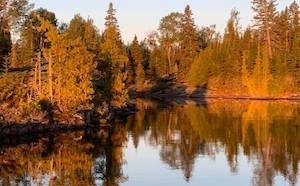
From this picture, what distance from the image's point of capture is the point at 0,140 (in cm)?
3697

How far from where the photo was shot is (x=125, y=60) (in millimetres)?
60844

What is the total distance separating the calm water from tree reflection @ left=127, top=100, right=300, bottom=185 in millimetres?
58

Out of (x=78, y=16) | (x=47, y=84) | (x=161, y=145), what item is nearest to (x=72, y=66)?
(x=47, y=84)

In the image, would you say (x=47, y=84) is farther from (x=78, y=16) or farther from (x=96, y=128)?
(x=78, y=16)

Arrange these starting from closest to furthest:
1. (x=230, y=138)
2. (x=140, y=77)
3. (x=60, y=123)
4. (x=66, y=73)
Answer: (x=230, y=138) → (x=60, y=123) → (x=66, y=73) → (x=140, y=77)

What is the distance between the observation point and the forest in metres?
46.9

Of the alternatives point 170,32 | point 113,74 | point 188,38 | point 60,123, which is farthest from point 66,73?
point 170,32

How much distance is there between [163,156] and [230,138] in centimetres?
986

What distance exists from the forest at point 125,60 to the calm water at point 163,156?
7079 mm

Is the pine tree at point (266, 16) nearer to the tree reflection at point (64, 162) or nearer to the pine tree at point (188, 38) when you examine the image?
the pine tree at point (188, 38)

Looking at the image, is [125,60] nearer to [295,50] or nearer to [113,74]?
[113,74]

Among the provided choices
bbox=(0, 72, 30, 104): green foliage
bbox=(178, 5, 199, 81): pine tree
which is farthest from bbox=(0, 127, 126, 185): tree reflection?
bbox=(178, 5, 199, 81): pine tree

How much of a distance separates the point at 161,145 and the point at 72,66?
1657 centimetres

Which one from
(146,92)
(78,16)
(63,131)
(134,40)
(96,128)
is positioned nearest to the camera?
(63,131)
